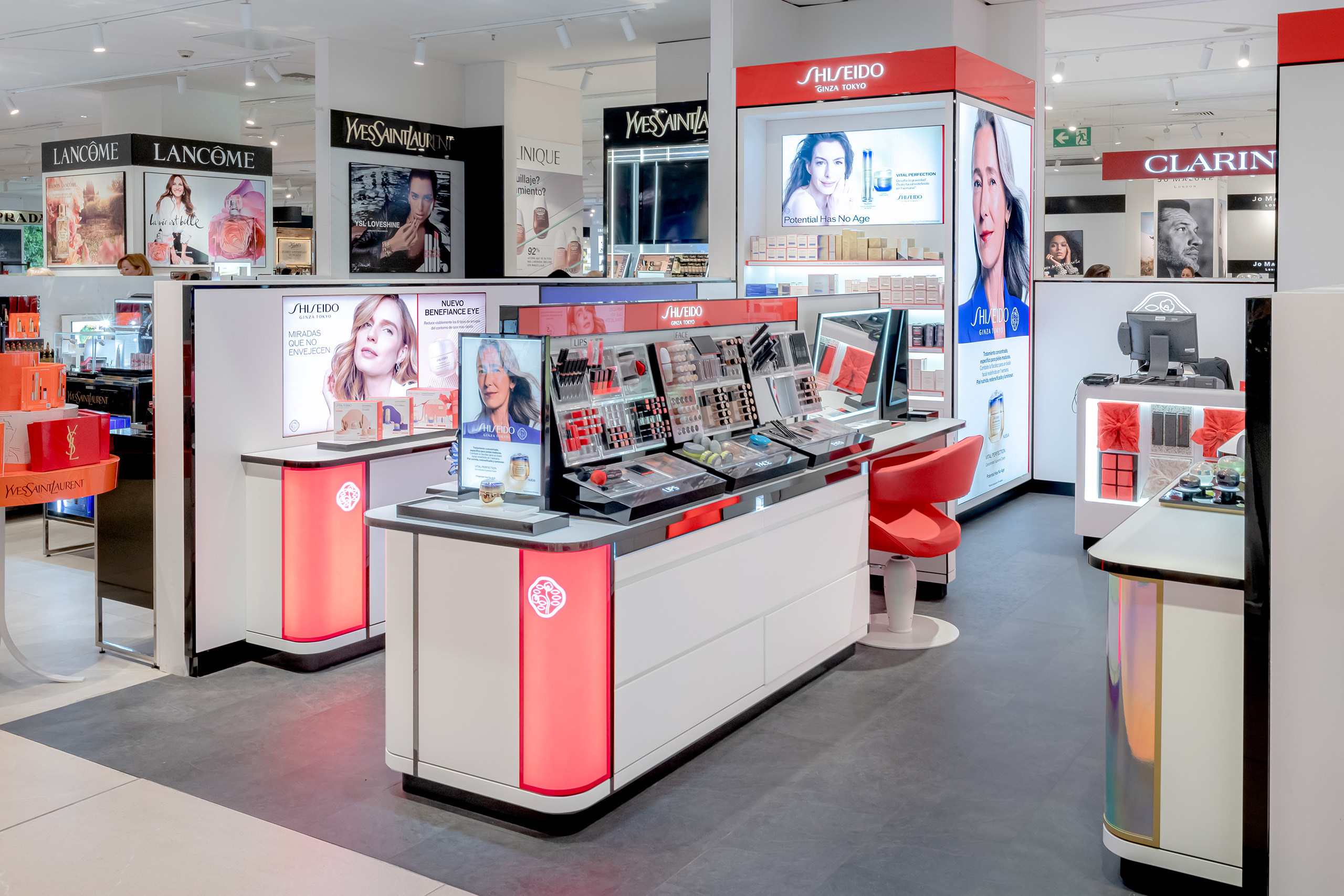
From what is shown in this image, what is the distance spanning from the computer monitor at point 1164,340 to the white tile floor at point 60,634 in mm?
5499

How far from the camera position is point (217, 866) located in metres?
3.01

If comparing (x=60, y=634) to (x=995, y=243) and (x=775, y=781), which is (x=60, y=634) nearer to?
(x=775, y=781)

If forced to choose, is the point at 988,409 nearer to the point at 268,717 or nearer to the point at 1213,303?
the point at 1213,303

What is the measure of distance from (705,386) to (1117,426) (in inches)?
133

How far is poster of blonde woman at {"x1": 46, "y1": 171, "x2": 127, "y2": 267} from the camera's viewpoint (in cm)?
1268

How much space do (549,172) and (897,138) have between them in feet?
16.9

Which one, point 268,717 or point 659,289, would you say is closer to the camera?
point 268,717

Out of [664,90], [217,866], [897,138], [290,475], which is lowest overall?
[217,866]

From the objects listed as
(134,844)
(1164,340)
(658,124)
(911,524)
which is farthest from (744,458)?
(658,124)

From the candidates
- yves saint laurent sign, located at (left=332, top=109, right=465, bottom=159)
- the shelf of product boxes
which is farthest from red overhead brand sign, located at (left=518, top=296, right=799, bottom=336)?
yves saint laurent sign, located at (left=332, top=109, right=465, bottom=159)

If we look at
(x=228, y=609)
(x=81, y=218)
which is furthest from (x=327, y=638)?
(x=81, y=218)

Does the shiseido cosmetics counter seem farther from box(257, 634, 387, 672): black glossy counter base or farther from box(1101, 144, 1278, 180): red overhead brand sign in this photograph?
box(1101, 144, 1278, 180): red overhead brand sign

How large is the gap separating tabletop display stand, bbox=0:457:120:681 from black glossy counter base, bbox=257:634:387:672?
0.72 metres

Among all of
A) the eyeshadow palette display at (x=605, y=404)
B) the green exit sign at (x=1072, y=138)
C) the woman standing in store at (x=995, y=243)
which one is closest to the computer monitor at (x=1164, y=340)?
the woman standing in store at (x=995, y=243)
